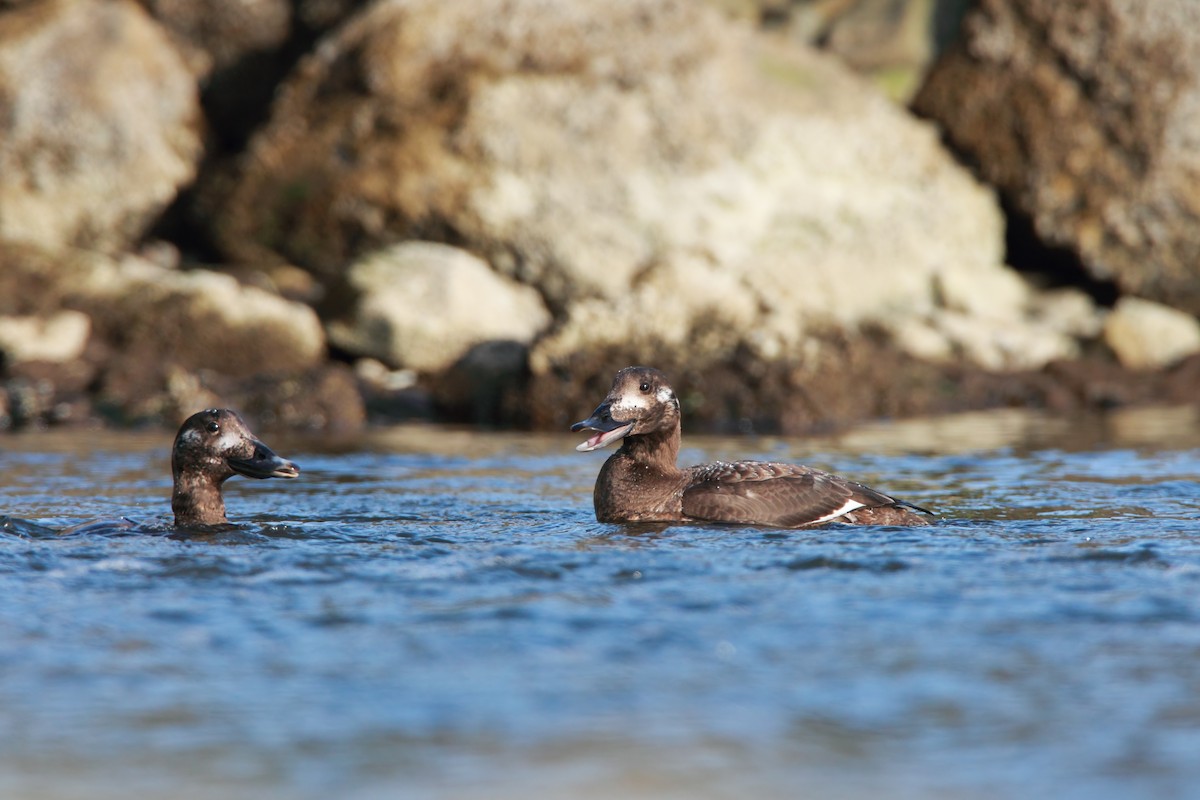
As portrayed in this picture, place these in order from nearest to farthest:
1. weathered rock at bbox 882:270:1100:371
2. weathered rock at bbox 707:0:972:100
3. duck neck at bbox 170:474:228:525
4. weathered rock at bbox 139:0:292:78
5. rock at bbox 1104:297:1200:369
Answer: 1. duck neck at bbox 170:474:228:525
2. weathered rock at bbox 882:270:1100:371
3. rock at bbox 1104:297:1200:369
4. weathered rock at bbox 139:0:292:78
5. weathered rock at bbox 707:0:972:100

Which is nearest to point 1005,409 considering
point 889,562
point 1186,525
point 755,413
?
point 755,413

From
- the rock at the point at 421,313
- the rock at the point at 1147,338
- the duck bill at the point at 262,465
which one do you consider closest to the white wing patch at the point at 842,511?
the duck bill at the point at 262,465

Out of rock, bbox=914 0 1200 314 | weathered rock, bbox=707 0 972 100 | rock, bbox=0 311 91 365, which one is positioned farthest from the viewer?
weathered rock, bbox=707 0 972 100

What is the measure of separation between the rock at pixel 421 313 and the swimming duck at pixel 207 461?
7188 mm

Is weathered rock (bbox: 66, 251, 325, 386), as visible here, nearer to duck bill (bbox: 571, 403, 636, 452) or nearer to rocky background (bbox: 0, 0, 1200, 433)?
rocky background (bbox: 0, 0, 1200, 433)

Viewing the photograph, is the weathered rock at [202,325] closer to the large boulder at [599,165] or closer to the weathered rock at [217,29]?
the large boulder at [599,165]

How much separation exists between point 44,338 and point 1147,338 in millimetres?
11829

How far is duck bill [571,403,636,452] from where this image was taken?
7918mm

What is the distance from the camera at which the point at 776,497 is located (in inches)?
307

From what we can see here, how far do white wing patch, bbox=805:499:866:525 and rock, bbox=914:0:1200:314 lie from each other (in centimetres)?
1165

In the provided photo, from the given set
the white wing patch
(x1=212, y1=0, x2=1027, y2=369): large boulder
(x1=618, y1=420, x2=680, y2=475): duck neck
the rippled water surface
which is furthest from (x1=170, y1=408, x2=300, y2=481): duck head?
(x1=212, y1=0, x2=1027, y2=369): large boulder

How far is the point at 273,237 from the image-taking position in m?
17.3

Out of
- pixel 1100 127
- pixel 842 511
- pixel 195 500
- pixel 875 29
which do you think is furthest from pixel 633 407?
pixel 875 29

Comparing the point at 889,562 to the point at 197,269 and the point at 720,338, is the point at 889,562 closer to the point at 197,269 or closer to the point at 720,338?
the point at 720,338
